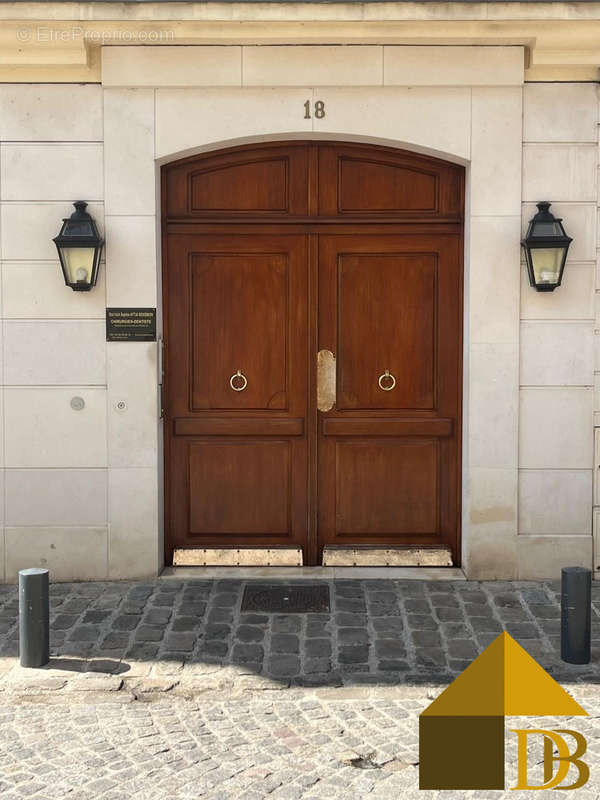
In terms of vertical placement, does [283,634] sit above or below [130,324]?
below

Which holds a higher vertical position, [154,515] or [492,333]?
[492,333]

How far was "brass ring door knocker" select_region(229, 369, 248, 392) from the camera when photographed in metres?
7.36

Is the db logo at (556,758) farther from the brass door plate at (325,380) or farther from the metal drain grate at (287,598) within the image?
the brass door plate at (325,380)

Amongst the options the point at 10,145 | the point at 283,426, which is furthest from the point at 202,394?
the point at 10,145

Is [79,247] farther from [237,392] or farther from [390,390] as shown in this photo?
[390,390]

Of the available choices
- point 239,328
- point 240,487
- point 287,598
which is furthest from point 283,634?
point 239,328

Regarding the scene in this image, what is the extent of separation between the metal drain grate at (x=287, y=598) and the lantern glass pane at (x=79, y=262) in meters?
2.68

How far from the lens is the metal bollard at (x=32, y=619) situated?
5.35m

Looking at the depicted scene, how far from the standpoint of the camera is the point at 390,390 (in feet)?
24.2

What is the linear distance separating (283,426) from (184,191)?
205cm

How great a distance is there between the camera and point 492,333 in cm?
705

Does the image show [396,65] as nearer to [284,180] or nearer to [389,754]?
[284,180]

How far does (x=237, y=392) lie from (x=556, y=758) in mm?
4019

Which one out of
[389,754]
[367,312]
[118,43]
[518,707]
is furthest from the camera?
[367,312]
